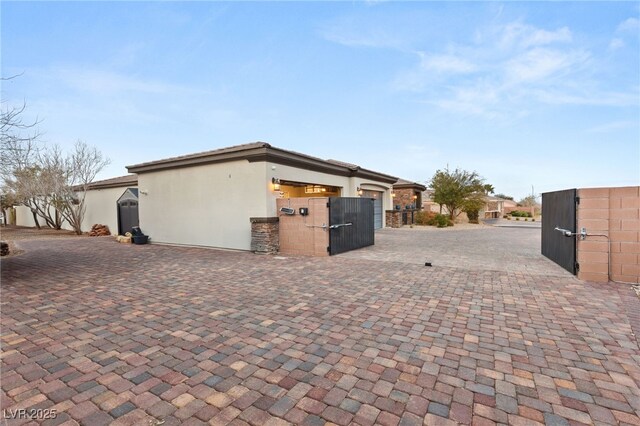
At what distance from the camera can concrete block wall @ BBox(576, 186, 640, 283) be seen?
17.3ft

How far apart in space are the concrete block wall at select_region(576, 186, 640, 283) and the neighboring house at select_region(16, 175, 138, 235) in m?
17.6

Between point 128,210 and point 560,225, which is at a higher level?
point 128,210

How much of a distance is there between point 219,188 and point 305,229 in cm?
372

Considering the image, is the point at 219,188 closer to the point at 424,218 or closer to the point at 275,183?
the point at 275,183

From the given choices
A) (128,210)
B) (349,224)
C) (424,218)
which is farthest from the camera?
(424,218)

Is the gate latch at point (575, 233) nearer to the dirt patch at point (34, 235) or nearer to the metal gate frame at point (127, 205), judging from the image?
the metal gate frame at point (127, 205)

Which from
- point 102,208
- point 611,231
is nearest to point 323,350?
point 611,231

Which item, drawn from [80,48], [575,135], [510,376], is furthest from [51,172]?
[575,135]

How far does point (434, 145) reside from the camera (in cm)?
2384

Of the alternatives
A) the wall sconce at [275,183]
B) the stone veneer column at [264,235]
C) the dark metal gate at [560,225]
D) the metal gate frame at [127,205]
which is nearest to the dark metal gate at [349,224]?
the stone veneer column at [264,235]

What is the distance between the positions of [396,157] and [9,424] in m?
30.8

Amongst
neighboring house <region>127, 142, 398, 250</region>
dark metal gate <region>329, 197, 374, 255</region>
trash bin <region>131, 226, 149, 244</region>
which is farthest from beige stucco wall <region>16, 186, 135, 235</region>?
dark metal gate <region>329, 197, 374, 255</region>

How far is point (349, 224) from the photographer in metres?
9.71

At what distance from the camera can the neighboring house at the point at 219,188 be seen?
373 inches
